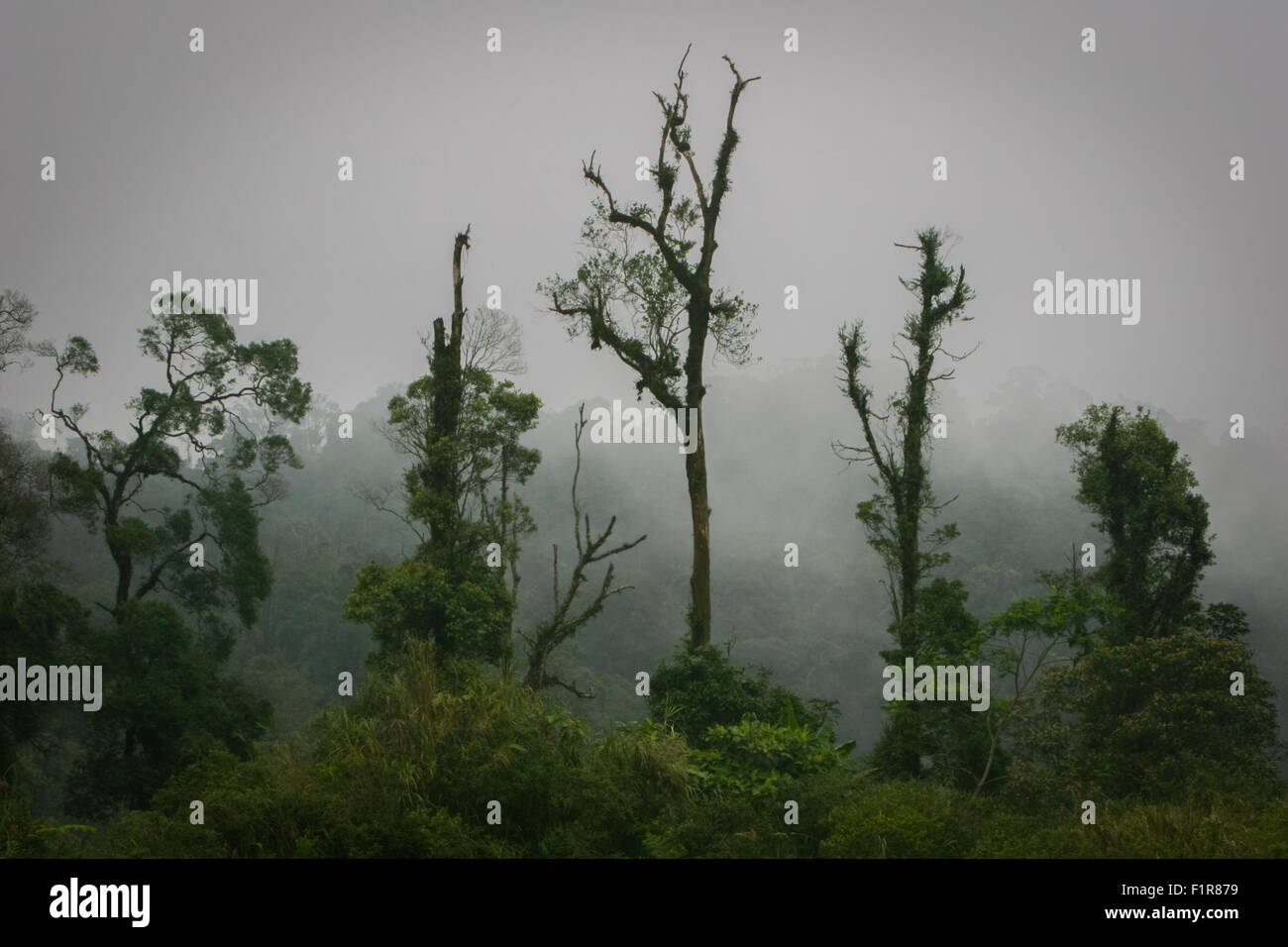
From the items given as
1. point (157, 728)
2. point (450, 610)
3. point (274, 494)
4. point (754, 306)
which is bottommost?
point (157, 728)

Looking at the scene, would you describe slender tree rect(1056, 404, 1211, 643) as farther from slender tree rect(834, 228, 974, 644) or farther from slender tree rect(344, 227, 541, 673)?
slender tree rect(344, 227, 541, 673)

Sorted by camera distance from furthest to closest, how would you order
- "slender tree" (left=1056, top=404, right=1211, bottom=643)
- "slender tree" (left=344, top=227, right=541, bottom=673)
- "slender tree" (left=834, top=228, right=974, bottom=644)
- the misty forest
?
"slender tree" (left=834, top=228, right=974, bottom=644) < "slender tree" (left=1056, top=404, right=1211, bottom=643) < "slender tree" (left=344, top=227, right=541, bottom=673) < the misty forest

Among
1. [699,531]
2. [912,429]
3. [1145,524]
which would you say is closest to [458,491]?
[699,531]

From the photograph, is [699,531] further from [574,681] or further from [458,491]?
[574,681]

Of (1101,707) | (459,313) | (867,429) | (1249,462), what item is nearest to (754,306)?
(867,429)

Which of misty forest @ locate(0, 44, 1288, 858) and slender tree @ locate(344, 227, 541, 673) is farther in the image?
slender tree @ locate(344, 227, 541, 673)

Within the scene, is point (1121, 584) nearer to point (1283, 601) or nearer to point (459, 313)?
point (459, 313)

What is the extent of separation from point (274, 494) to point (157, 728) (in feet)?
20.0

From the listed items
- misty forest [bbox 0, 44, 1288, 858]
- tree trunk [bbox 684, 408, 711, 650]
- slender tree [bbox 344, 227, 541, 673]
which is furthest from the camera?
tree trunk [bbox 684, 408, 711, 650]

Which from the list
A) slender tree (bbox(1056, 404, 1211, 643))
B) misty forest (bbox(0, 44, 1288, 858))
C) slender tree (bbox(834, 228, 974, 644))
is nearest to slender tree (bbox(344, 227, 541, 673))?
misty forest (bbox(0, 44, 1288, 858))

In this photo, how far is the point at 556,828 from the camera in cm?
965

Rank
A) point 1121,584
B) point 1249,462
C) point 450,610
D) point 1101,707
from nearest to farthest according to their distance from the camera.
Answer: point 1101,707 → point 450,610 → point 1121,584 → point 1249,462
